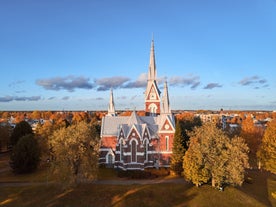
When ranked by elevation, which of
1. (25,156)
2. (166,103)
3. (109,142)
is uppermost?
(166,103)

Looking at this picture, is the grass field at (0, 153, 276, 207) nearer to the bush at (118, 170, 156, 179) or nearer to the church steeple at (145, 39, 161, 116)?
the bush at (118, 170, 156, 179)

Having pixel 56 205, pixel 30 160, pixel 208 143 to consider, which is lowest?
pixel 56 205

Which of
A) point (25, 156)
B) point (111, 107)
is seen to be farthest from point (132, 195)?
point (111, 107)

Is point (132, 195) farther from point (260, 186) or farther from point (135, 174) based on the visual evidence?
point (260, 186)

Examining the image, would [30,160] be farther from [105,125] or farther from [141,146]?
[141,146]

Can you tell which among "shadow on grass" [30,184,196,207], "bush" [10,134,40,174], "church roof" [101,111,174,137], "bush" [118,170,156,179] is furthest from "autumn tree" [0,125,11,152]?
"shadow on grass" [30,184,196,207]

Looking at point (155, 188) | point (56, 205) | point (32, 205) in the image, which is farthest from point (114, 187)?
point (32, 205)

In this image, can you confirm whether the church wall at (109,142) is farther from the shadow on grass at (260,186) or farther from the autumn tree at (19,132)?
the shadow on grass at (260,186)
